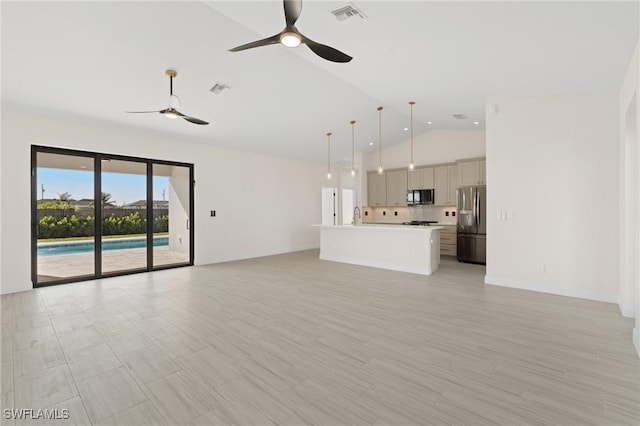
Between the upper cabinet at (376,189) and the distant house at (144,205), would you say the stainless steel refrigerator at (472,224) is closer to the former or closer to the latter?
the upper cabinet at (376,189)

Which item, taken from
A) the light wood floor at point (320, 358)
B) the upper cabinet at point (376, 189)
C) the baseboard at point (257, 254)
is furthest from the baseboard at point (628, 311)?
the baseboard at point (257, 254)

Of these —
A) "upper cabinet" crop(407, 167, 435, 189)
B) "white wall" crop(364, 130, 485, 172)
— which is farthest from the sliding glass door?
"upper cabinet" crop(407, 167, 435, 189)

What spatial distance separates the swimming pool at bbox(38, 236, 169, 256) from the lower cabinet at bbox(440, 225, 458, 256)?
6754 mm

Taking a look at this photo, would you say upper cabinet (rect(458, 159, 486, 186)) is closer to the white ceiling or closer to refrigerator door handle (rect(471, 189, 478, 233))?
refrigerator door handle (rect(471, 189, 478, 233))

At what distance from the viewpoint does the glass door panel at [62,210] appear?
16.0 ft

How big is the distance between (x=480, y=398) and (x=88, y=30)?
193 inches

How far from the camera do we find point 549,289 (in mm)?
4398

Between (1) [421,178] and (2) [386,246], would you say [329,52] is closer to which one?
(2) [386,246]

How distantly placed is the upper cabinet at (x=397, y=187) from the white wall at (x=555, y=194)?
12.1 ft

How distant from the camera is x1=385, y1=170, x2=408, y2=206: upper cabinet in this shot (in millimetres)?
8609

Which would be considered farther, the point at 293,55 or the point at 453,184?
the point at 453,184

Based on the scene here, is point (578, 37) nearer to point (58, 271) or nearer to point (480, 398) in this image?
point (480, 398)

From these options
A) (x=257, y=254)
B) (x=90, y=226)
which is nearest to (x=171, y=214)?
(x=90, y=226)

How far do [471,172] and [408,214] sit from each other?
2.21m
